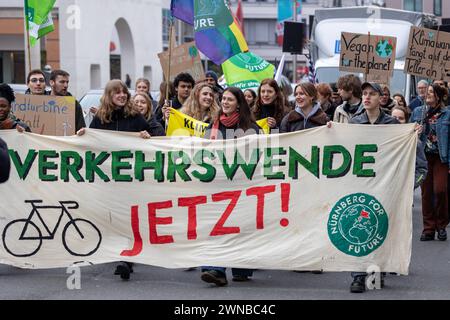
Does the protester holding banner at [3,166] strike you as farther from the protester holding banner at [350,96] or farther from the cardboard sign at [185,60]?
the cardboard sign at [185,60]

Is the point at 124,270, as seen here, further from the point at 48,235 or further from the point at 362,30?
the point at 362,30

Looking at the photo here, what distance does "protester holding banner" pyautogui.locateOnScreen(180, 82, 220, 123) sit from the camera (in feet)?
33.2

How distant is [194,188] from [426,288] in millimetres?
2087

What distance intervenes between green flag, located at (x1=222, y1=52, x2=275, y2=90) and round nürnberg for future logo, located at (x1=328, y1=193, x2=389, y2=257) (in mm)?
5853

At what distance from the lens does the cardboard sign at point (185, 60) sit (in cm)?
1233

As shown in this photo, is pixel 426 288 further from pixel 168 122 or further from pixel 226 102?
pixel 168 122

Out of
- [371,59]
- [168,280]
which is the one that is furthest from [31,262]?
[371,59]

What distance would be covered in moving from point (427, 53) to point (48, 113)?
4.68m

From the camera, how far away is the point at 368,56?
39.9ft

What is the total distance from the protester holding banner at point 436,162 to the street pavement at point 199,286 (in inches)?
68.8

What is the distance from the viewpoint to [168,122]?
10453 mm

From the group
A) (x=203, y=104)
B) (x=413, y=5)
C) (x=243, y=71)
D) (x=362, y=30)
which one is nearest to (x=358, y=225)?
(x=203, y=104)

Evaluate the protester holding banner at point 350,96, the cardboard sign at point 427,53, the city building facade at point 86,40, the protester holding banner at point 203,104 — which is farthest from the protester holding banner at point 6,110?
the city building facade at point 86,40

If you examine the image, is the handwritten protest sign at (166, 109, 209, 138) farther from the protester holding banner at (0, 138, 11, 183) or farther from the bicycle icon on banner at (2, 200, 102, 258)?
the protester holding banner at (0, 138, 11, 183)
